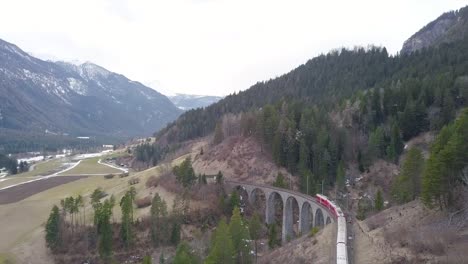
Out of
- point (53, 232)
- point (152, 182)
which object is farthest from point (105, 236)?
point (152, 182)

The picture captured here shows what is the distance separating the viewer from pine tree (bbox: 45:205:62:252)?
2813 inches

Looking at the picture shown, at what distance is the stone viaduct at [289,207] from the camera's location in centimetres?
6469

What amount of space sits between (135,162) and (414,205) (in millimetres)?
149705

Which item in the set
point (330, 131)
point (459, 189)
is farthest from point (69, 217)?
point (459, 189)

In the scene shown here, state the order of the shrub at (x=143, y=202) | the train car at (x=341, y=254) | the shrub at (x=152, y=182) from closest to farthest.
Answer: the train car at (x=341, y=254) → the shrub at (x=143, y=202) → the shrub at (x=152, y=182)

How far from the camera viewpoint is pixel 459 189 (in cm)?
4103

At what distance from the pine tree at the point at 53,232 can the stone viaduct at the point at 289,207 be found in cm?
3321

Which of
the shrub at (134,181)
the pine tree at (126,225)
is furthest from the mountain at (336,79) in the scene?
the pine tree at (126,225)

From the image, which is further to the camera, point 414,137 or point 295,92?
point 295,92

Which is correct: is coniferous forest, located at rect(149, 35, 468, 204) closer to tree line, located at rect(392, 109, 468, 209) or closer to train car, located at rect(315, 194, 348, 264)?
train car, located at rect(315, 194, 348, 264)

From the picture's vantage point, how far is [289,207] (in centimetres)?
Result: 7525

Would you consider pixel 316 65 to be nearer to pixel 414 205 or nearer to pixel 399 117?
pixel 399 117

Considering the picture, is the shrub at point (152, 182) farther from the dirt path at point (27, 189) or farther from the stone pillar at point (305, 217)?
the dirt path at point (27, 189)

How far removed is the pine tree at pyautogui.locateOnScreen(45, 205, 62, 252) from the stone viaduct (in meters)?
33.2
